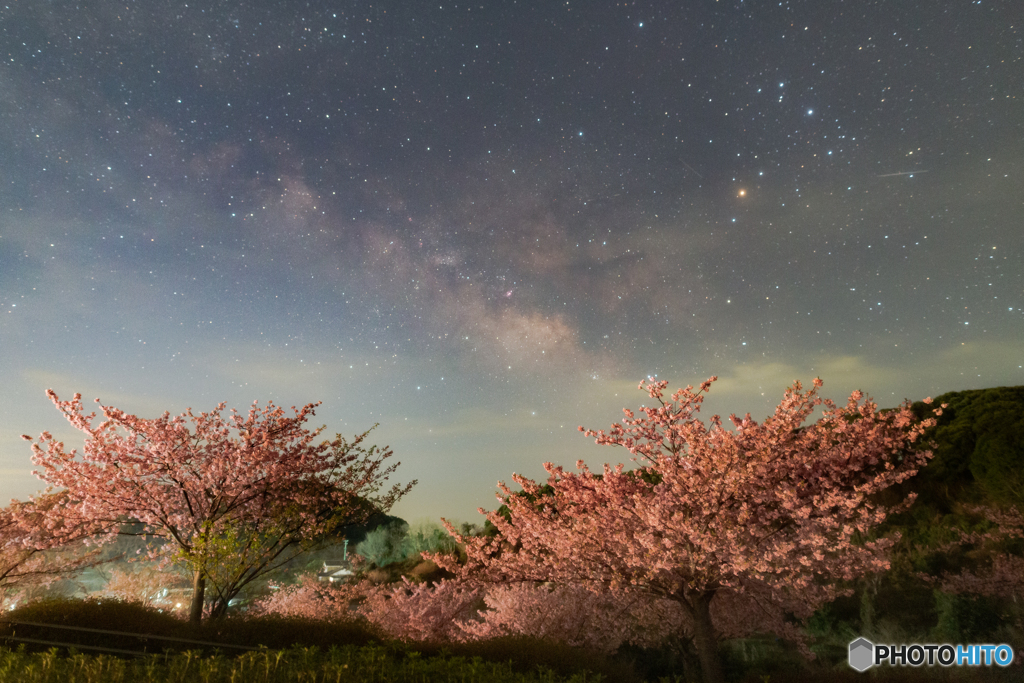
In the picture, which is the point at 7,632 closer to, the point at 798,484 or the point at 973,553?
the point at 798,484

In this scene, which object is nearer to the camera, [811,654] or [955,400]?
[811,654]

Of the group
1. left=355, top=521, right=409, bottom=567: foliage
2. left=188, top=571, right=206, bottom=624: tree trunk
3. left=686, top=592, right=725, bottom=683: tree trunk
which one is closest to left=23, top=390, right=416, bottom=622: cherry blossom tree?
left=188, top=571, right=206, bottom=624: tree trunk

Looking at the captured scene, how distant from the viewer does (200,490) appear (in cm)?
1391

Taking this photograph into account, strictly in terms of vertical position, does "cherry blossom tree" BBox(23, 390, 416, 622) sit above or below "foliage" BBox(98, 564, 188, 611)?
above

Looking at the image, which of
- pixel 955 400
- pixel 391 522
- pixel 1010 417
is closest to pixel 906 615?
Answer: pixel 1010 417

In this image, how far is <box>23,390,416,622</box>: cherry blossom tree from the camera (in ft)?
43.4

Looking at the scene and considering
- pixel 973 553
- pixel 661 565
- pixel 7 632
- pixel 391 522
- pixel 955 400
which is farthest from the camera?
pixel 391 522

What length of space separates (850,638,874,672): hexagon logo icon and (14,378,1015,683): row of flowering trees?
104cm

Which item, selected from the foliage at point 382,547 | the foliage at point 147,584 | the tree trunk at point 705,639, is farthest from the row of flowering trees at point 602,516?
the foliage at point 382,547

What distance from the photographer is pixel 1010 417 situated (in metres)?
16.2

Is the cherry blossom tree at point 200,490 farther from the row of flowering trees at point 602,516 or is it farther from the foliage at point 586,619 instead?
the foliage at point 586,619

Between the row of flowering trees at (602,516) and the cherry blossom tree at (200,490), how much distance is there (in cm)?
4

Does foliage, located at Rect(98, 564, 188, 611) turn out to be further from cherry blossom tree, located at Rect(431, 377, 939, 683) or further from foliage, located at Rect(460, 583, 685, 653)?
cherry blossom tree, located at Rect(431, 377, 939, 683)

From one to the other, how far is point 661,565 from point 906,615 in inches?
299
